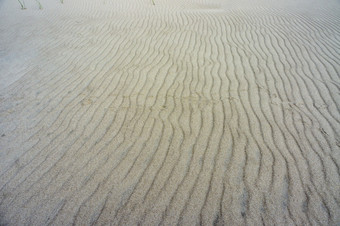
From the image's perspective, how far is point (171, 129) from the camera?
9.51 ft

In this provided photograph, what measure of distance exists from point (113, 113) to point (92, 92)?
0.79 metres

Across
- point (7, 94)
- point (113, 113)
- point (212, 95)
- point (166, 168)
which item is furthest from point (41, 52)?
point (166, 168)

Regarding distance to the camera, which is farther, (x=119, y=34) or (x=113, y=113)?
(x=119, y=34)

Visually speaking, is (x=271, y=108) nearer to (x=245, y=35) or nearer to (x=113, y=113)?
(x=113, y=113)

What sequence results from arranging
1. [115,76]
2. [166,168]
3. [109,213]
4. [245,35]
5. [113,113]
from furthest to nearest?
[245,35] → [115,76] → [113,113] → [166,168] → [109,213]

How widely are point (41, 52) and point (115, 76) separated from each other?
2.47 meters

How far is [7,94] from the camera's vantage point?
12.1ft

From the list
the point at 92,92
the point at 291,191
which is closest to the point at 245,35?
the point at 92,92

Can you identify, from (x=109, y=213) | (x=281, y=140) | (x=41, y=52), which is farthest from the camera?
(x=41, y=52)

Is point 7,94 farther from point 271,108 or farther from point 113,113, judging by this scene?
point 271,108

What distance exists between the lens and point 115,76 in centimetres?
412

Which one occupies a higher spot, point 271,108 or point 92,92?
point 271,108

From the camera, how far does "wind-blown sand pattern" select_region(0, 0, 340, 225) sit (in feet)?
6.68

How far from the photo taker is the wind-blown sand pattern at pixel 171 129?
204cm
